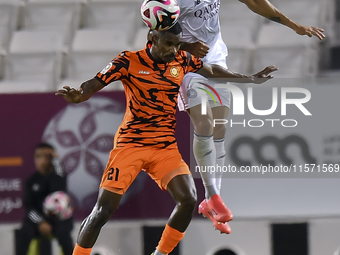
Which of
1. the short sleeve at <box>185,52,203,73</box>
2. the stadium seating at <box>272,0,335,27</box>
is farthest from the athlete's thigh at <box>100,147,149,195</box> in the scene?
the stadium seating at <box>272,0,335,27</box>

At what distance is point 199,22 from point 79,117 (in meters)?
1.26

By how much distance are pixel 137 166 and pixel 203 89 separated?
2.32 ft

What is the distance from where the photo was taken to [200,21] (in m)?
3.83

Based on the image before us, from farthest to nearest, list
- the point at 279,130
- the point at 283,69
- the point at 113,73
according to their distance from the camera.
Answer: the point at 283,69, the point at 279,130, the point at 113,73

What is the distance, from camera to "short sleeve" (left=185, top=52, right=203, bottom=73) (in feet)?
12.0

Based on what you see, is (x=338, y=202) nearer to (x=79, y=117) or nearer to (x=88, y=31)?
(x=79, y=117)

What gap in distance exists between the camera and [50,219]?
442cm

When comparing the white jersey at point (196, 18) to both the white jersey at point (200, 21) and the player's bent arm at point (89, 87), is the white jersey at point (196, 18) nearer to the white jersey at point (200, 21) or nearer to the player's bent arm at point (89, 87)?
the white jersey at point (200, 21)

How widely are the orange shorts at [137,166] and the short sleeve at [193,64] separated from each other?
1.71ft

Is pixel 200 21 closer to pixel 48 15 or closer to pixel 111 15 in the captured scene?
pixel 111 15

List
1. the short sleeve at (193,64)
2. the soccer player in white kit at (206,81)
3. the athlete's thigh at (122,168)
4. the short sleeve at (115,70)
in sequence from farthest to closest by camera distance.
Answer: the soccer player in white kit at (206,81) → the short sleeve at (193,64) → the athlete's thigh at (122,168) → the short sleeve at (115,70)

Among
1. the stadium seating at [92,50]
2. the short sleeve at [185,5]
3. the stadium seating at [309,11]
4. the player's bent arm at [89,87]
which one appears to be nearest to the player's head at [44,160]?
the player's bent arm at [89,87]

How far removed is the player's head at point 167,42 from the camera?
3.42 metres

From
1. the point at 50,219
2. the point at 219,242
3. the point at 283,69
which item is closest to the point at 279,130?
the point at 219,242
